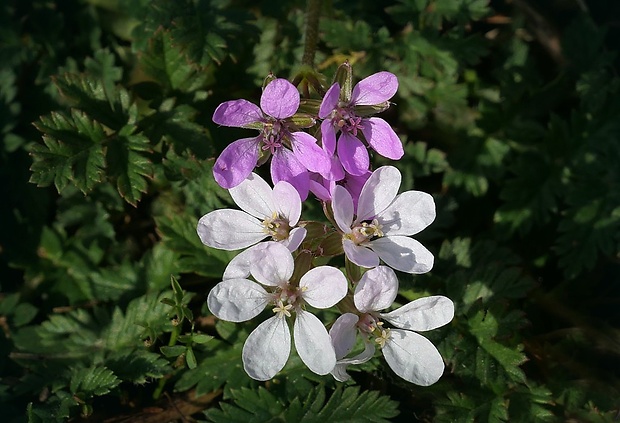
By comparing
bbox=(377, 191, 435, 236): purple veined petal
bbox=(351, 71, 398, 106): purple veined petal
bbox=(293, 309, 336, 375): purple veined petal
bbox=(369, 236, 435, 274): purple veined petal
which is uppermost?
bbox=(351, 71, 398, 106): purple veined petal

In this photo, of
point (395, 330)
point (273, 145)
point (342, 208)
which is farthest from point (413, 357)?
point (273, 145)

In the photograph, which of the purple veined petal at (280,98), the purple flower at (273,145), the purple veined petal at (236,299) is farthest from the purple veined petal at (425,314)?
the purple veined petal at (280,98)

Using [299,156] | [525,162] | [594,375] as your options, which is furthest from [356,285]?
[525,162]

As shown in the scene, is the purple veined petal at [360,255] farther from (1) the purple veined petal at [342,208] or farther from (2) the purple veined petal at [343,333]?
(2) the purple veined petal at [343,333]

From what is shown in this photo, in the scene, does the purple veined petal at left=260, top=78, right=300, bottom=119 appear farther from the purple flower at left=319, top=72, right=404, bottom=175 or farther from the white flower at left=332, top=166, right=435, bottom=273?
the white flower at left=332, top=166, right=435, bottom=273

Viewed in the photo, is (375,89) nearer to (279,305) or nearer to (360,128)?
(360,128)

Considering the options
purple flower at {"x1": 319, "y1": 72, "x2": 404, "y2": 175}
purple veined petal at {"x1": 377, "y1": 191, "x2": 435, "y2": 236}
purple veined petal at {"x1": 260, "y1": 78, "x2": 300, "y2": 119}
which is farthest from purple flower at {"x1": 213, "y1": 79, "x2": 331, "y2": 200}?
purple veined petal at {"x1": 377, "y1": 191, "x2": 435, "y2": 236}
